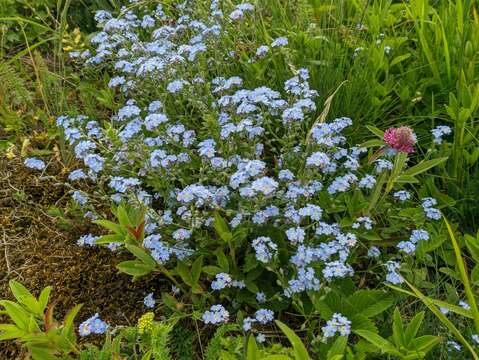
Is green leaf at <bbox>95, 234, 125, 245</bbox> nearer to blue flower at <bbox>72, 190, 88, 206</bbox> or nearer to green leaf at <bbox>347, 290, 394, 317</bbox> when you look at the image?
blue flower at <bbox>72, 190, 88, 206</bbox>

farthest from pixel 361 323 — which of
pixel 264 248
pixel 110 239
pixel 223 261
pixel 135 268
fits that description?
pixel 110 239

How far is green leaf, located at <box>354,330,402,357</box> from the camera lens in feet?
5.38

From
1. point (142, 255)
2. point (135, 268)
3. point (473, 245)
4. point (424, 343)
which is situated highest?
point (142, 255)

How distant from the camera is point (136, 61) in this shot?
2717 millimetres

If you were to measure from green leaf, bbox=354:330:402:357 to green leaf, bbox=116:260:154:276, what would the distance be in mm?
780

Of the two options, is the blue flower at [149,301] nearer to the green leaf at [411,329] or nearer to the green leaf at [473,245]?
the green leaf at [411,329]

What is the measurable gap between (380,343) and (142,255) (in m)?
0.85

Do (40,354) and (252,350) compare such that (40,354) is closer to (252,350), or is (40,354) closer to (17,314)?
(17,314)

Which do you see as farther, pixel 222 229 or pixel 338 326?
pixel 222 229

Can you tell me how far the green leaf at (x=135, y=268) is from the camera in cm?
196

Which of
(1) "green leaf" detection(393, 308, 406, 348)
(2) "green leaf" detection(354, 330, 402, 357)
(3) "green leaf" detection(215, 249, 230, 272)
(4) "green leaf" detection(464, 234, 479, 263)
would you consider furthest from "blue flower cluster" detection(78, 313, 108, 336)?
(4) "green leaf" detection(464, 234, 479, 263)

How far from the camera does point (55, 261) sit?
254cm

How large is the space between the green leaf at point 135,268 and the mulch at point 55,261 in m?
0.34

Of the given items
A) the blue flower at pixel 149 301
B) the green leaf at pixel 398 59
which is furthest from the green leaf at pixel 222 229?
the green leaf at pixel 398 59
